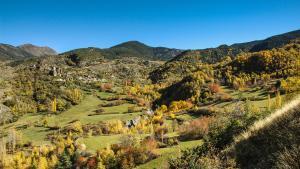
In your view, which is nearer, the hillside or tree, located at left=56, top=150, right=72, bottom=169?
the hillside

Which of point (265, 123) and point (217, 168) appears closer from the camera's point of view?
point (217, 168)

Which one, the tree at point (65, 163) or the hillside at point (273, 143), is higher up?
the hillside at point (273, 143)

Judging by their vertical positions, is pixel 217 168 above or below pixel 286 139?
below

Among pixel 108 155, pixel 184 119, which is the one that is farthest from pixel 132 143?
pixel 184 119

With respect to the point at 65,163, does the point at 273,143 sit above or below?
above

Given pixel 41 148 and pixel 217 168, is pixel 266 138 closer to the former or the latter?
pixel 217 168

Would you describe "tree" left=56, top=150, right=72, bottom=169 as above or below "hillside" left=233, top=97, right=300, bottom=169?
below

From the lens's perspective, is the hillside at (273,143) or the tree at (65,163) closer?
the hillside at (273,143)

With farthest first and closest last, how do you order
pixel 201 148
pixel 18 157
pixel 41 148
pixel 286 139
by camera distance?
pixel 41 148 < pixel 18 157 < pixel 201 148 < pixel 286 139

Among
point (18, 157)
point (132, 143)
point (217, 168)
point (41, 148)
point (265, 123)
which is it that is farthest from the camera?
point (41, 148)

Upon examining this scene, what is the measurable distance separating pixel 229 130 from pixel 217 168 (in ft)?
23.3

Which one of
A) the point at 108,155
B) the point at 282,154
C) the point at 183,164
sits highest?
the point at 282,154

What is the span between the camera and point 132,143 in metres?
112

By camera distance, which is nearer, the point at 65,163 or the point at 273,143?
the point at 273,143
